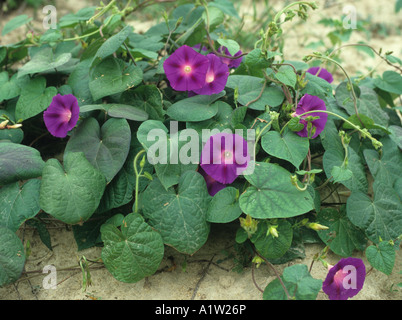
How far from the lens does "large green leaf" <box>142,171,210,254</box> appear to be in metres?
1.37

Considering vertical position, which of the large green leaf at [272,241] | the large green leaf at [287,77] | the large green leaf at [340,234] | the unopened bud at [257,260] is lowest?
the large green leaf at [340,234]

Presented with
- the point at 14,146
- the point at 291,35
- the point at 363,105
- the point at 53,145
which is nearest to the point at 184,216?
the point at 14,146

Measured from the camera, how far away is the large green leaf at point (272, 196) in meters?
1.27

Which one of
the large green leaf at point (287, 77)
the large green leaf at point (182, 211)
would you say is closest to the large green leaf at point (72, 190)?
the large green leaf at point (182, 211)

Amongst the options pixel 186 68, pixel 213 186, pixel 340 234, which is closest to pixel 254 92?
pixel 186 68

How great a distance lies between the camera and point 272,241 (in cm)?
138

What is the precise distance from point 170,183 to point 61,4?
115 inches

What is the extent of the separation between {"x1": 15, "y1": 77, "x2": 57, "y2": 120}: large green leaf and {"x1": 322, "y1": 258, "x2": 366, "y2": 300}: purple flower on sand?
1.26 metres

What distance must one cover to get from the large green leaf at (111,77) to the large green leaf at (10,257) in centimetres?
58

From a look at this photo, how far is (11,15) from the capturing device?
349 cm

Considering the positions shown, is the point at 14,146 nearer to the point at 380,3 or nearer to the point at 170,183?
the point at 170,183

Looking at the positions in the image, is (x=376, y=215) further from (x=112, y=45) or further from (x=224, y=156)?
(x=112, y=45)

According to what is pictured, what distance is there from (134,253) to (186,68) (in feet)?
2.38

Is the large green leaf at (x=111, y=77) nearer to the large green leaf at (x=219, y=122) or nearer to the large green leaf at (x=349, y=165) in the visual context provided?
the large green leaf at (x=219, y=122)
